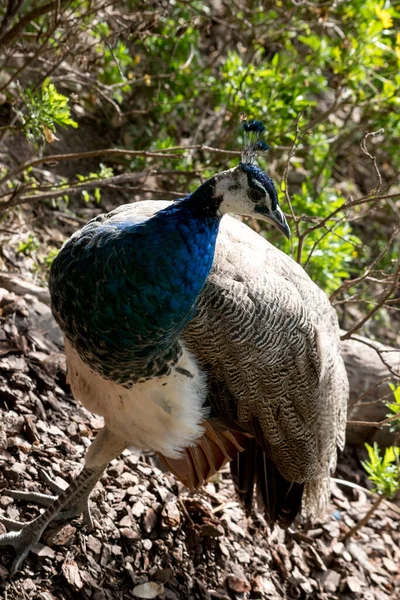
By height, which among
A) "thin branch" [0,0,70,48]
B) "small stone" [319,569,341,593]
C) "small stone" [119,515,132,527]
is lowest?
"small stone" [319,569,341,593]

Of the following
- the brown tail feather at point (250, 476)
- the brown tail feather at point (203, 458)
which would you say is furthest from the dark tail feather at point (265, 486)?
the brown tail feather at point (203, 458)

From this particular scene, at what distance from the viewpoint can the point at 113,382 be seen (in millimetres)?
2916

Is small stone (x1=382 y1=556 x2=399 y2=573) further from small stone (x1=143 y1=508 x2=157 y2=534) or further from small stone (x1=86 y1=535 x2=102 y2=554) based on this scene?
small stone (x1=86 y1=535 x2=102 y2=554)

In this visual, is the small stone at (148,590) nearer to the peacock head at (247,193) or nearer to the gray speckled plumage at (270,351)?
the gray speckled plumage at (270,351)

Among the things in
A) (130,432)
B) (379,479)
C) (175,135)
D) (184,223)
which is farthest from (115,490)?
(175,135)

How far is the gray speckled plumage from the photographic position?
119 inches

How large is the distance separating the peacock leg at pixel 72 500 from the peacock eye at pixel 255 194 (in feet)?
→ 4.04

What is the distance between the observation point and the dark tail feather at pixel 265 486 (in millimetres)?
3654

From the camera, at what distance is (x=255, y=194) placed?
2.75 m

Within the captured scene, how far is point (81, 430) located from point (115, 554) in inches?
27.9

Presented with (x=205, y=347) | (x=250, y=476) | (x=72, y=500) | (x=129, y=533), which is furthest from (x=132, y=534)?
(x=205, y=347)

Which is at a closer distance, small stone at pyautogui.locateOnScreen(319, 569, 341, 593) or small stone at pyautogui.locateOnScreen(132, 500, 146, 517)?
small stone at pyautogui.locateOnScreen(132, 500, 146, 517)

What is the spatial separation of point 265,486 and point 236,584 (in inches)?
20.0

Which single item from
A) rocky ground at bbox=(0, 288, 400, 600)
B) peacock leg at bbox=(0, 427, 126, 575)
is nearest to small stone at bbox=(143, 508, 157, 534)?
rocky ground at bbox=(0, 288, 400, 600)
